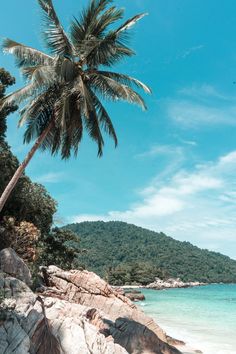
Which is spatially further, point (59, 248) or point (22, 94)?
point (59, 248)

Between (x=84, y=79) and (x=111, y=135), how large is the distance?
2233 mm

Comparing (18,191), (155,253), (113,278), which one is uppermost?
(155,253)

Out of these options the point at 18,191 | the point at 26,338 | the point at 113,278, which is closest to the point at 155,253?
the point at 113,278

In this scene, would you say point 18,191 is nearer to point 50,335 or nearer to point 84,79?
point 84,79

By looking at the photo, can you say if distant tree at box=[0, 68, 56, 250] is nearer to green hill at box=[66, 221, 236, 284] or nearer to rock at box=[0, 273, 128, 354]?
rock at box=[0, 273, 128, 354]

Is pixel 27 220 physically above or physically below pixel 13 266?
above

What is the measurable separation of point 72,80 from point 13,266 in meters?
6.42

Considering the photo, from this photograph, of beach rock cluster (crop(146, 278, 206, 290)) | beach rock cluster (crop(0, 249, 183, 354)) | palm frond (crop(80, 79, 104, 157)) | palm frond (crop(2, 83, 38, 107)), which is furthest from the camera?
beach rock cluster (crop(146, 278, 206, 290))

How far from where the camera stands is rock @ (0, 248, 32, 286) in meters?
12.2

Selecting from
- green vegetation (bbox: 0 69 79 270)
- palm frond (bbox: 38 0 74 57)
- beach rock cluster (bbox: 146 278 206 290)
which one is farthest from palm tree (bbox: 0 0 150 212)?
beach rock cluster (bbox: 146 278 206 290)

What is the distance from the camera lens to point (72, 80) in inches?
547

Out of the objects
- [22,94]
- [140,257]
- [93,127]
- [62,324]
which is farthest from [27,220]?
[140,257]

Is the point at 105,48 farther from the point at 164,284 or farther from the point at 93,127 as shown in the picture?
the point at 164,284

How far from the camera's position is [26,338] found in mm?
8742
